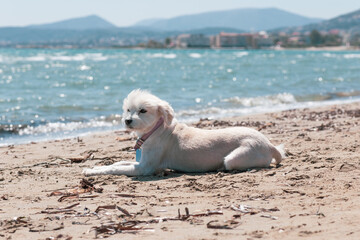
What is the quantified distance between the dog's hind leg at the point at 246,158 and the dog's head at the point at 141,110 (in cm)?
104

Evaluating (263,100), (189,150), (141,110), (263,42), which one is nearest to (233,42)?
(263,42)

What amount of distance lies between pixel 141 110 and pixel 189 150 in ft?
2.96

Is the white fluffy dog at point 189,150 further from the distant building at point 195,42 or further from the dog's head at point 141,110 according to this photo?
the distant building at point 195,42

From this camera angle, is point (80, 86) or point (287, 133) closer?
point (287, 133)

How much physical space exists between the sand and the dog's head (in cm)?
73

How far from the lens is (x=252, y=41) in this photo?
187 m

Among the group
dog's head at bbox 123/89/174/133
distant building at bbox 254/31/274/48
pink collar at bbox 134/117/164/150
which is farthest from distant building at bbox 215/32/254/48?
dog's head at bbox 123/89/174/133

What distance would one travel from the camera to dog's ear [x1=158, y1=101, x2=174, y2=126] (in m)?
6.73

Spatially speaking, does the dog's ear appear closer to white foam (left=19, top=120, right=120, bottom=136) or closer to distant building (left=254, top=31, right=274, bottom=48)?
white foam (left=19, top=120, right=120, bottom=136)

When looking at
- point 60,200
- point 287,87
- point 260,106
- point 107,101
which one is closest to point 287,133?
point 60,200

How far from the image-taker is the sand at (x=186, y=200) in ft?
14.1

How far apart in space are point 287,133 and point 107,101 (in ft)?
31.4

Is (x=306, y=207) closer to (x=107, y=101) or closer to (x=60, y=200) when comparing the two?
(x=60, y=200)

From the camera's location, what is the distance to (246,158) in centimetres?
684
